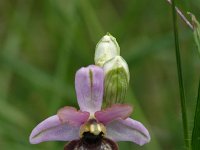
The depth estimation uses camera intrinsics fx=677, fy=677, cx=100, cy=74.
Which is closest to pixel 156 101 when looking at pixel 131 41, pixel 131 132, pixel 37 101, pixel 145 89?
pixel 145 89

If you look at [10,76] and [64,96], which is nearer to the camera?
[64,96]

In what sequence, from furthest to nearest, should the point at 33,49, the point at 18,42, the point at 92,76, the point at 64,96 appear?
the point at 33,49, the point at 18,42, the point at 64,96, the point at 92,76

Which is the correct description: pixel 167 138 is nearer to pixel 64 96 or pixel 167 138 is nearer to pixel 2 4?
pixel 64 96

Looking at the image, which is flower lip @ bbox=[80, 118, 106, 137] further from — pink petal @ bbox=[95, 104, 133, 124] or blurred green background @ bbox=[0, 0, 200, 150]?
blurred green background @ bbox=[0, 0, 200, 150]

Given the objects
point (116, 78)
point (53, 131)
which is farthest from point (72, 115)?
point (116, 78)

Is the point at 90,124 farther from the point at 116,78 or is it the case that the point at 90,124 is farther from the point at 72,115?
the point at 116,78

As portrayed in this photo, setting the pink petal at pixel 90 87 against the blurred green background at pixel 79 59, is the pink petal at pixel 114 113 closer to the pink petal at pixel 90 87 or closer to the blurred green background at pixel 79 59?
the pink petal at pixel 90 87
